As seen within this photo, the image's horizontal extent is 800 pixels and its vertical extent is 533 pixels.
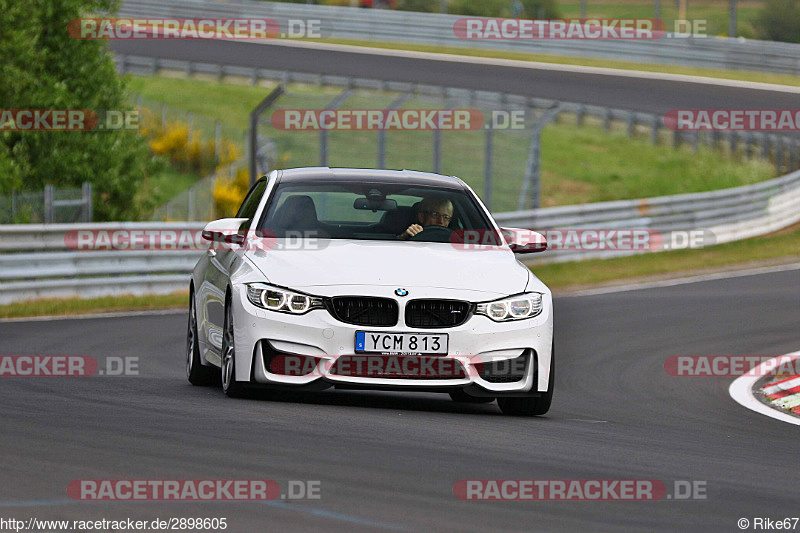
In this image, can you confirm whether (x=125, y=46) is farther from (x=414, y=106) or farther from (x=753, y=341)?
(x=753, y=341)

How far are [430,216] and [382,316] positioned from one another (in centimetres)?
124

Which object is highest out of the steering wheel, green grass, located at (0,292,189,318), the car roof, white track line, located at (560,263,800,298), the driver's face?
the car roof

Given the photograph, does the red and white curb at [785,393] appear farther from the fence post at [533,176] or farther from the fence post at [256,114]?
the fence post at [533,176]

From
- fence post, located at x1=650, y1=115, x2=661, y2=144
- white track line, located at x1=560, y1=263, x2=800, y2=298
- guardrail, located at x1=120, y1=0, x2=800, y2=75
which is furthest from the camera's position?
guardrail, located at x1=120, y1=0, x2=800, y2=75

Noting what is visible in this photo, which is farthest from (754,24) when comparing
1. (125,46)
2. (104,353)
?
(104,353)

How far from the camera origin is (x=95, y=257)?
19.3m

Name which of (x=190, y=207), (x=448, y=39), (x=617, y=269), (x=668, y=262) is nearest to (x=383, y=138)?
(x=617, y=269)

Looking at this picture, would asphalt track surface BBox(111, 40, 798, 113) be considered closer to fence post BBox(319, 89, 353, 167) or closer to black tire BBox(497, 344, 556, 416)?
fence post BBox(319, 89, 353, 167)

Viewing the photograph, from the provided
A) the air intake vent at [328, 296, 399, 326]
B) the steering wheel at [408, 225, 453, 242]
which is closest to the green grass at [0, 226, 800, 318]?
the steering wheel at [408, 225, 453, 242]

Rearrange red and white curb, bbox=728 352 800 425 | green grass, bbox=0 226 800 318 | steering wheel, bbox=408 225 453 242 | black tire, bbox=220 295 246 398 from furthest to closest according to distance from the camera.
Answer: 1. green grass, bbox=0 226 800 318
2. red and white curb, bbox=728 352 800 425
3. steering wheel, bbox=408 225 453 242
4. black tire, bbox=220 295 246 398

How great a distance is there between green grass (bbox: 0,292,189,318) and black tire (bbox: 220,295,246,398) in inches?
343

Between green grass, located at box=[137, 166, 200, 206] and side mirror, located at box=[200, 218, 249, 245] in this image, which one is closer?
side mirror, located at box=[200, 218, 249, 245]

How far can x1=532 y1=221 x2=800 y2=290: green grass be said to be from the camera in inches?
942

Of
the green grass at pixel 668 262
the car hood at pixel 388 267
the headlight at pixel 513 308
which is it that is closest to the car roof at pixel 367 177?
the car hood at pixel 388 267
